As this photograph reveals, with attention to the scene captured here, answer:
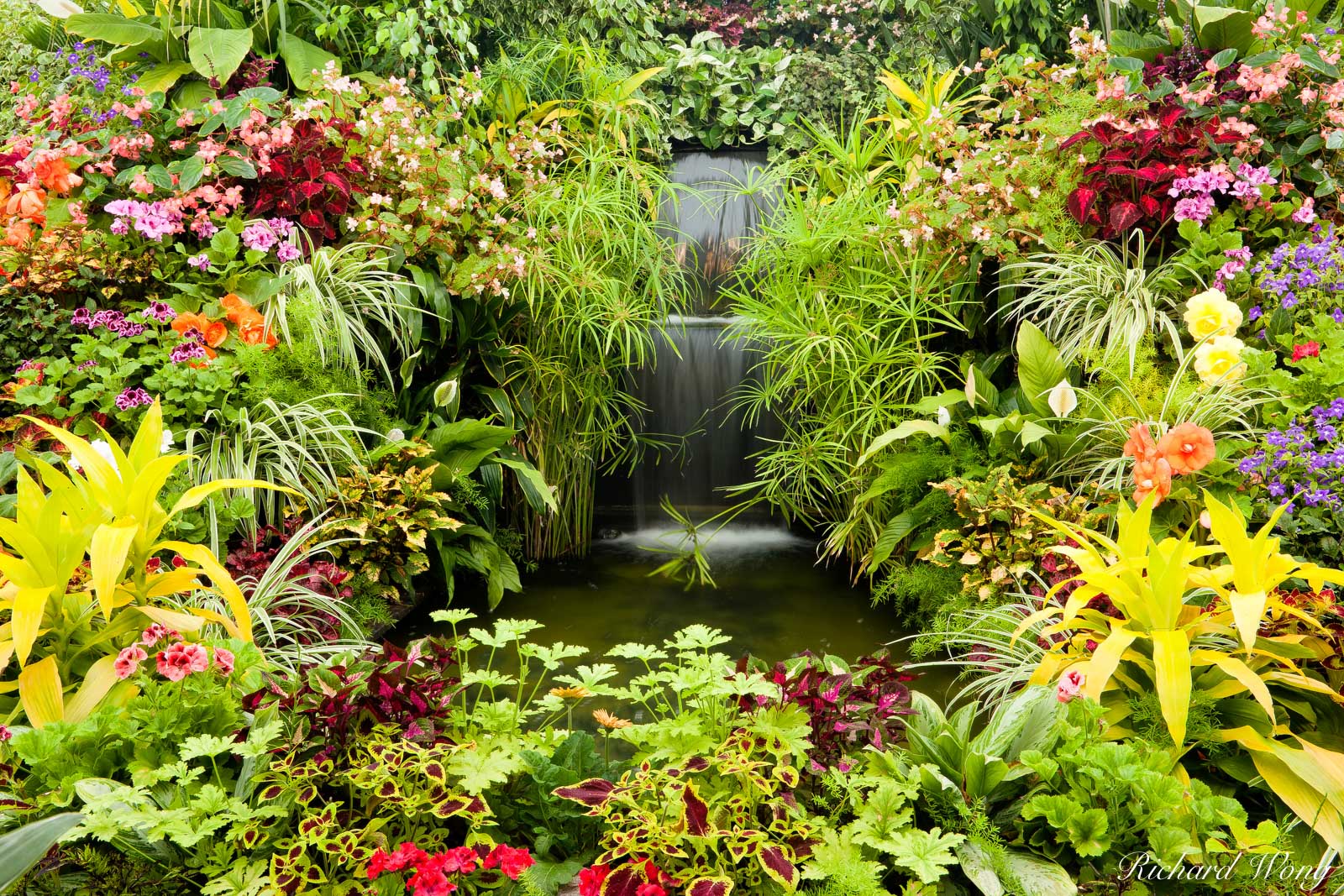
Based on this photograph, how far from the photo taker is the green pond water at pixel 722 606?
10.5ft

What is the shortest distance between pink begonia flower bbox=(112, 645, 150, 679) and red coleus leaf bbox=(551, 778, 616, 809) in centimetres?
90

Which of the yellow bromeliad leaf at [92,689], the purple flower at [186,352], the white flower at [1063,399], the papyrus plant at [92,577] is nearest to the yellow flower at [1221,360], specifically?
the white flower at [1063,399]

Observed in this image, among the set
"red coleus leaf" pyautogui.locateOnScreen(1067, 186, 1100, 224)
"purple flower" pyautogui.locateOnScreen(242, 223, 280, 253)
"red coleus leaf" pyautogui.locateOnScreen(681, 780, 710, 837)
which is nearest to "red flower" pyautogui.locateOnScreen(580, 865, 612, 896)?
"red coleus leaf" pyautogui.locateOnScreen(681, 780, 710, 837)

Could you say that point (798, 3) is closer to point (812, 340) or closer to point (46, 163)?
point (812, 340)

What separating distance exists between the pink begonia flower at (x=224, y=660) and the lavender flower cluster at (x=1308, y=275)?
310 cm

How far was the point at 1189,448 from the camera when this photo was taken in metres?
2.29

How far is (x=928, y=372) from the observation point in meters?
3.66

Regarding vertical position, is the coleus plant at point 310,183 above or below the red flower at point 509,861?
above

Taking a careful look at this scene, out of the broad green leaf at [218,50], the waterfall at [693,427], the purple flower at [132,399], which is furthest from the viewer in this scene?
the waterfall at [693,427]

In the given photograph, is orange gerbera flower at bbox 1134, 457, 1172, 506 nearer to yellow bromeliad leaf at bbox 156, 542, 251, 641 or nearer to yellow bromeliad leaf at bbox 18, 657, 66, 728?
yellow bromeliad leaf at bbox 156, 542, 251, 641

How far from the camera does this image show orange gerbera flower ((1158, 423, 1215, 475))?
7.47ft

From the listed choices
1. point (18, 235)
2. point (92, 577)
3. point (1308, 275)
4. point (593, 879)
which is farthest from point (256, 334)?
point (1308, 275)

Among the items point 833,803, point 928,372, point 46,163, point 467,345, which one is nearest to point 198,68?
point 46,163

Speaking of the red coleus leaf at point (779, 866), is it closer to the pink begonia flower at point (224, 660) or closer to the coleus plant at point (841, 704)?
the coleus plant at point (841, 704)
